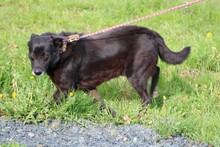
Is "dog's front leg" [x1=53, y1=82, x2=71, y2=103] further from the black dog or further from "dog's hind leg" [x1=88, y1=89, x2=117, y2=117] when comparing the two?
"dog's hind leg" [x1=88, y1=89, x2=117, y2=117]

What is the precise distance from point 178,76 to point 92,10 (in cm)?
341

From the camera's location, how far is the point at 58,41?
193 inches

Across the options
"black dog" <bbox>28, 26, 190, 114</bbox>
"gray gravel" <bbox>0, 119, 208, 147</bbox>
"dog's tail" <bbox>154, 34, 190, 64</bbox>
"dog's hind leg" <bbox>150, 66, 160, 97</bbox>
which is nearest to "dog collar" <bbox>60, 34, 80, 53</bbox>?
"black dog" <bbox>28, 26, 190, 114</bbox>

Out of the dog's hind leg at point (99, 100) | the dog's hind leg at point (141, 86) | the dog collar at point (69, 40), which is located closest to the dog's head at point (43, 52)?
the dog collar at point (69, 40)

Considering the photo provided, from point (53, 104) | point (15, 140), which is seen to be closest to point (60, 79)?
point (53, 104)

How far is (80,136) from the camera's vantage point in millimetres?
4414

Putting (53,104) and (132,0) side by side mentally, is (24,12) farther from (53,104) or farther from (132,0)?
(53,104)

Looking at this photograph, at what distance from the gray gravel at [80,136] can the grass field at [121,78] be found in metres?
0.10

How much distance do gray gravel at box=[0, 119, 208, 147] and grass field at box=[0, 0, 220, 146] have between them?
0.32 ft

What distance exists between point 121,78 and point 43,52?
1625 millimetres

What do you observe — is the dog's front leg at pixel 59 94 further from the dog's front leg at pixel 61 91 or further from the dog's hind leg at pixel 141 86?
the dog's hind leg at pixel 141 86

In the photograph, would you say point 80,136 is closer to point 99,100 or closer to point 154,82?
point 99,100

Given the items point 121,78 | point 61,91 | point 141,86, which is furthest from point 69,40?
point 121,78

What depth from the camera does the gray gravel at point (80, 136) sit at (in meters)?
4.26
